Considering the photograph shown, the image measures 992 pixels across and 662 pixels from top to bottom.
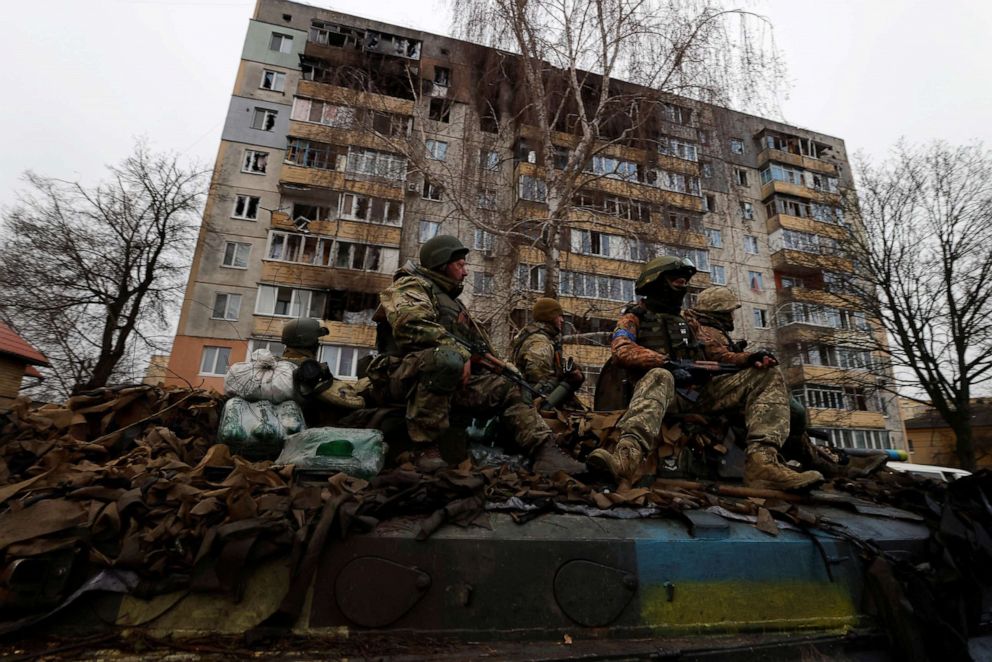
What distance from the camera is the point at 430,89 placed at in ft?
84.9

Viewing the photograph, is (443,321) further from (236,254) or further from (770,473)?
(236,254)

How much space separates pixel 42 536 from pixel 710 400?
3.67 meters

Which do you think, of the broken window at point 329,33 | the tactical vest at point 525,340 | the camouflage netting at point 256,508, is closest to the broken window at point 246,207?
the broken window at point 329,33

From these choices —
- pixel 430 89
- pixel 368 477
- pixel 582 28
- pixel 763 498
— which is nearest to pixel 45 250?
pixel 430 89

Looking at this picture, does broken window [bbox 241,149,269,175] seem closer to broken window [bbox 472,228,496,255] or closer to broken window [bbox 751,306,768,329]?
broken window [bbox 472,228,496,255]

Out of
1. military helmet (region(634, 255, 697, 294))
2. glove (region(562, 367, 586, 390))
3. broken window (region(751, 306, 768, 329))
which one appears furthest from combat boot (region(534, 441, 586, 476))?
broken window (region(751, 306, 768, 329))

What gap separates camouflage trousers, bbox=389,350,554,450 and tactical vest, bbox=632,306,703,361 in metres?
1.06

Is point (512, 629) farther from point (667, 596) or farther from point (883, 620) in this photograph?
point (883, 620)

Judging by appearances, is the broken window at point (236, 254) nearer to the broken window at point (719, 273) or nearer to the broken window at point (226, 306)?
the broken window at point (226, 306)

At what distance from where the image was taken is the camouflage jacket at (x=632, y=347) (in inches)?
138

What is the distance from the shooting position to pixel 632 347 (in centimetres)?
361

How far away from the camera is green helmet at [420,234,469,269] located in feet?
12.1

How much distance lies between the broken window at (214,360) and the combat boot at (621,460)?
76.9 feet

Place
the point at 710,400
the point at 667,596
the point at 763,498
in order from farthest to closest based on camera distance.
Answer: the point at 710,400, the point at 763,498, the point at 667,596
